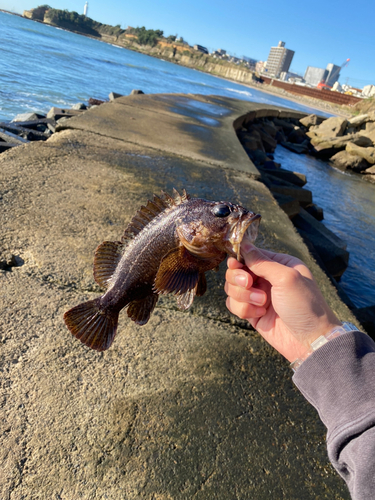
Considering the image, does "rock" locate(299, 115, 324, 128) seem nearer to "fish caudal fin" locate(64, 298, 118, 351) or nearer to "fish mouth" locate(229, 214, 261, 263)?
"fish mouth" locate(229, 214, 261, 263)

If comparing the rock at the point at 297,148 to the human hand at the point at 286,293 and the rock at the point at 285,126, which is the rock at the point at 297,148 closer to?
the rock at the point at 285,126

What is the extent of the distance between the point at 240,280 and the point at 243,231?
0.42 meters

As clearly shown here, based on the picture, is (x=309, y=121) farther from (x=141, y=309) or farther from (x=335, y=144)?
(x=141, y=309)

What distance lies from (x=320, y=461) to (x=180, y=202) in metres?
1.76

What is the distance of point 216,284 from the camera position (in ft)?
10.6

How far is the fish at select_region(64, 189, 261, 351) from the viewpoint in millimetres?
1644

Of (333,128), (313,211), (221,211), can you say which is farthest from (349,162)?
(221,211)

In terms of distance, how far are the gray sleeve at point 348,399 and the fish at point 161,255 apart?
672mm

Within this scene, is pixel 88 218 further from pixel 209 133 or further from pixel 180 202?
pixel 209 133

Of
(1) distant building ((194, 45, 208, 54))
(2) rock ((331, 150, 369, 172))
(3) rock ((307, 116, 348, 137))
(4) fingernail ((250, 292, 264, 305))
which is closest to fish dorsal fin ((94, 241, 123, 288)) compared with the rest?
(4) fingernail ((250, 292, 264, 305))

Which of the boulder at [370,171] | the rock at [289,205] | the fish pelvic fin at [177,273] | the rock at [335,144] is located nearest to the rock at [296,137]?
the rock at [335,144]

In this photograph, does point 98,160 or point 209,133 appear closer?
point 98,160

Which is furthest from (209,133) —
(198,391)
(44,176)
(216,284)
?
(198,391)

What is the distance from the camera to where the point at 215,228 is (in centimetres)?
165
